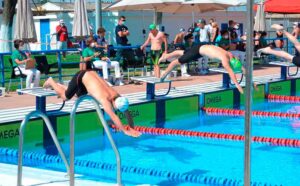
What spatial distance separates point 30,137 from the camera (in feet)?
28.2

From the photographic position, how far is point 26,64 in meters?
11.5

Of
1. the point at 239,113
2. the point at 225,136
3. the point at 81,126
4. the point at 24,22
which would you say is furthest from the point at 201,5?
the point at 225,136

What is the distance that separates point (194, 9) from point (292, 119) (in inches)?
346

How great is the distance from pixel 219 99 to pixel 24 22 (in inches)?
177

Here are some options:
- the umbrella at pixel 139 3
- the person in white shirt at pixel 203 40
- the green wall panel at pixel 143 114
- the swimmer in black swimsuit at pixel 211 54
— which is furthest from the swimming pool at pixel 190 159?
the umbrella at pixel 139 3

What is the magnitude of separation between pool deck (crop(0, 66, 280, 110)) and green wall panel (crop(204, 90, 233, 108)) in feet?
3.61

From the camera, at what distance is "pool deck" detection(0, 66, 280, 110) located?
10.4 metres

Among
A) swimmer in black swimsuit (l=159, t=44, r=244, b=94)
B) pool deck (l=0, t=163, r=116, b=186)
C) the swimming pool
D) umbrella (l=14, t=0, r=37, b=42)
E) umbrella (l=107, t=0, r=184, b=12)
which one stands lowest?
the swimming pool

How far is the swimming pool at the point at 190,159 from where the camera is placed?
6.41 metres

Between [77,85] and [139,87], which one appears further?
[139,87]

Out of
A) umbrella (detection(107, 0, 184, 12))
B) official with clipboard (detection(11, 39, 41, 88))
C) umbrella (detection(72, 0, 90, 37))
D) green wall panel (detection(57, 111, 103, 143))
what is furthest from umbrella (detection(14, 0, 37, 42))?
umbrella (detection(107, 0, 184, 12))

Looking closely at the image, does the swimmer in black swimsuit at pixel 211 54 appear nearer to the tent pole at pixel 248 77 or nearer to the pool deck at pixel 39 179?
the pool deck at pixel 39 179

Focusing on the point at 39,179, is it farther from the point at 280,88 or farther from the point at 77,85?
the point at 280,88

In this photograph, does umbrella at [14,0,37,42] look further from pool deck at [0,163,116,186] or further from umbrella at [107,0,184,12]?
pool deck at [0,163,116,186]
